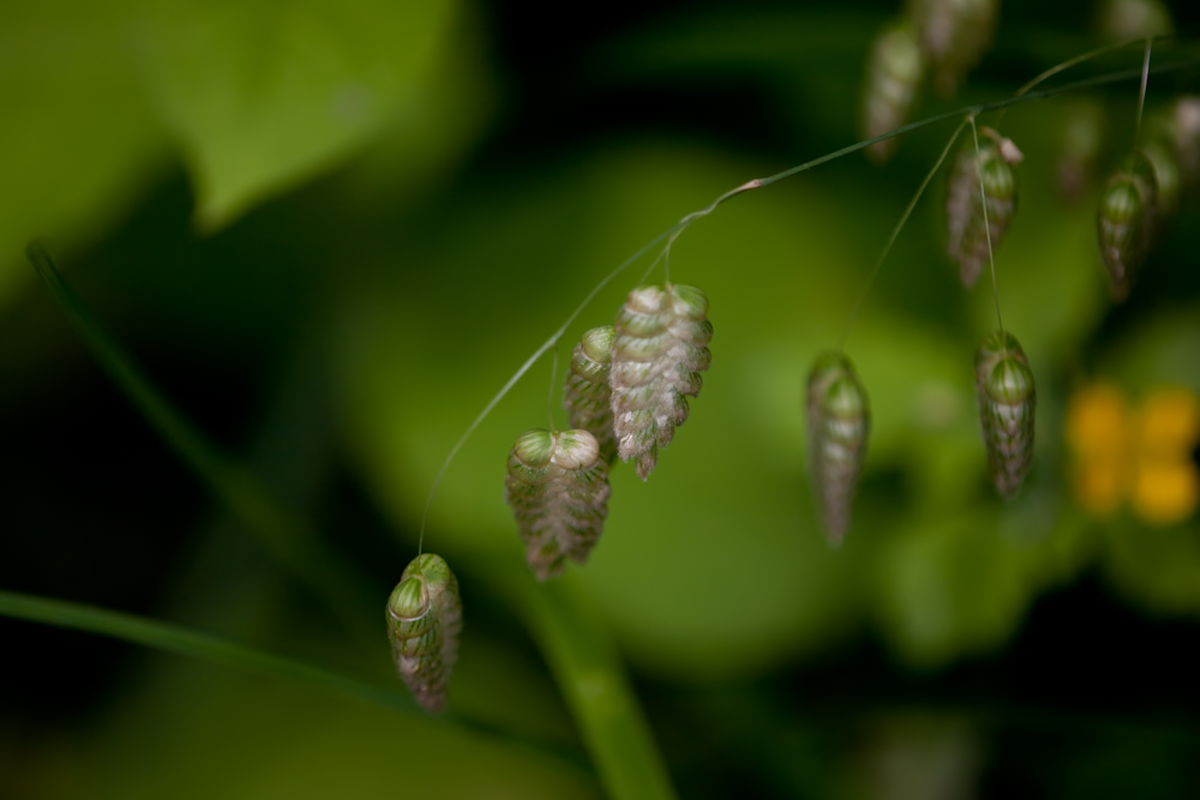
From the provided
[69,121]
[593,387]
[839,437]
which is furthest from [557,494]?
[69,121]

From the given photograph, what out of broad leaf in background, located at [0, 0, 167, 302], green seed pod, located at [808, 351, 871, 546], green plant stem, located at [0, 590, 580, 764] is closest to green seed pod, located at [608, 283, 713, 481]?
green seed pod, located at [808, 351, 871, 546]

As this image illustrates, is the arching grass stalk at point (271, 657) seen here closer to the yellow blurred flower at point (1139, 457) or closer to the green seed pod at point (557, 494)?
the green seed pod at point (557, 494)

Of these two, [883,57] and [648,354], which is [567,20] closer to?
[883,57]

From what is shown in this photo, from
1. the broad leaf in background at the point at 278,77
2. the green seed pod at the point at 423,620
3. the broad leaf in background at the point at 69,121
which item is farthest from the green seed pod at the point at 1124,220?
the broad leaf in background at the point at 69,121

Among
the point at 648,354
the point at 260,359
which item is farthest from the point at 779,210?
the point at 648,354

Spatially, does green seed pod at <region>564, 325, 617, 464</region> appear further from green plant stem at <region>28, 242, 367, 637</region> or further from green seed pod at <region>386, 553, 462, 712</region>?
green plant stem at <region>28, 242, 367, 637</region>

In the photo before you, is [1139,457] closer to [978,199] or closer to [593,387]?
[978,199]
